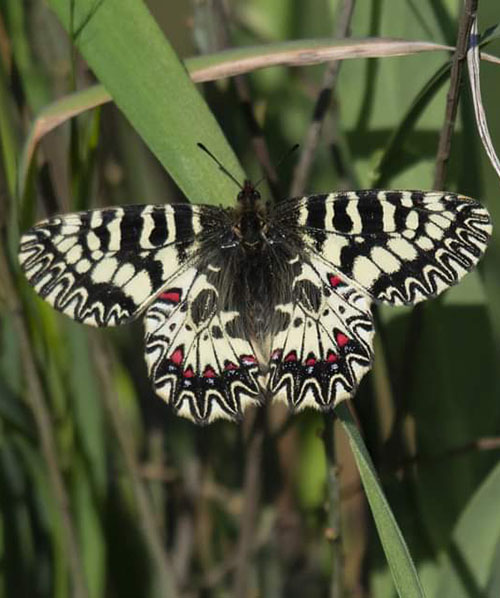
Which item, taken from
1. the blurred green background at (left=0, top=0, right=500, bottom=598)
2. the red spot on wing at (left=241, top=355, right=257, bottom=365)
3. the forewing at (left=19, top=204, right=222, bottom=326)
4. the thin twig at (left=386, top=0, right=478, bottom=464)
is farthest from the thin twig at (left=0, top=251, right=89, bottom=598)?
the thin twig at (left=386, top=0, right=478, bottom=464)

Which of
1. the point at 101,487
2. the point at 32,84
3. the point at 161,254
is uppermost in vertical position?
the point at 32,84

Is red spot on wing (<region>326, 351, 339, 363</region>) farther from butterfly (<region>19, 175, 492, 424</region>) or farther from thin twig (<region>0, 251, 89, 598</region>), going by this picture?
thin twig (<region>0, 251, 89, 598</region>)

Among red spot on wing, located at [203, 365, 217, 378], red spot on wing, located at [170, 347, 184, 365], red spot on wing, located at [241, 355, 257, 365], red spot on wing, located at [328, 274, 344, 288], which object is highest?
red spot on wing, located at [328, 274, 344, 288]

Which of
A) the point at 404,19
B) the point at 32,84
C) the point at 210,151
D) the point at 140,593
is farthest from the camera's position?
the point at 140,593

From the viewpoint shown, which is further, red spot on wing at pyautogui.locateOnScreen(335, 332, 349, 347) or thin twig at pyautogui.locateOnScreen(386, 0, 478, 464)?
red spot on wing at pyautogui.locateOnScreen(335, 332, 349, 347)

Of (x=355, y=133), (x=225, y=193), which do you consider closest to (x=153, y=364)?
(x=225, y=193)

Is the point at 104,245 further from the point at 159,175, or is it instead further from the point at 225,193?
the point at 159,175

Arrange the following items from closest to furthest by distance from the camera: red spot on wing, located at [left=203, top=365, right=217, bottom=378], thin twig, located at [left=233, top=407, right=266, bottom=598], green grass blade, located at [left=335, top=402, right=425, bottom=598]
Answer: green grass blade, located at [left=335, top=402, right=425, bottom=598]
red spot on wing, located at [left=203, top=365, right=217, bottom=378]
thin twig, located at [left=233, top=407, right=266, bottom=598]
